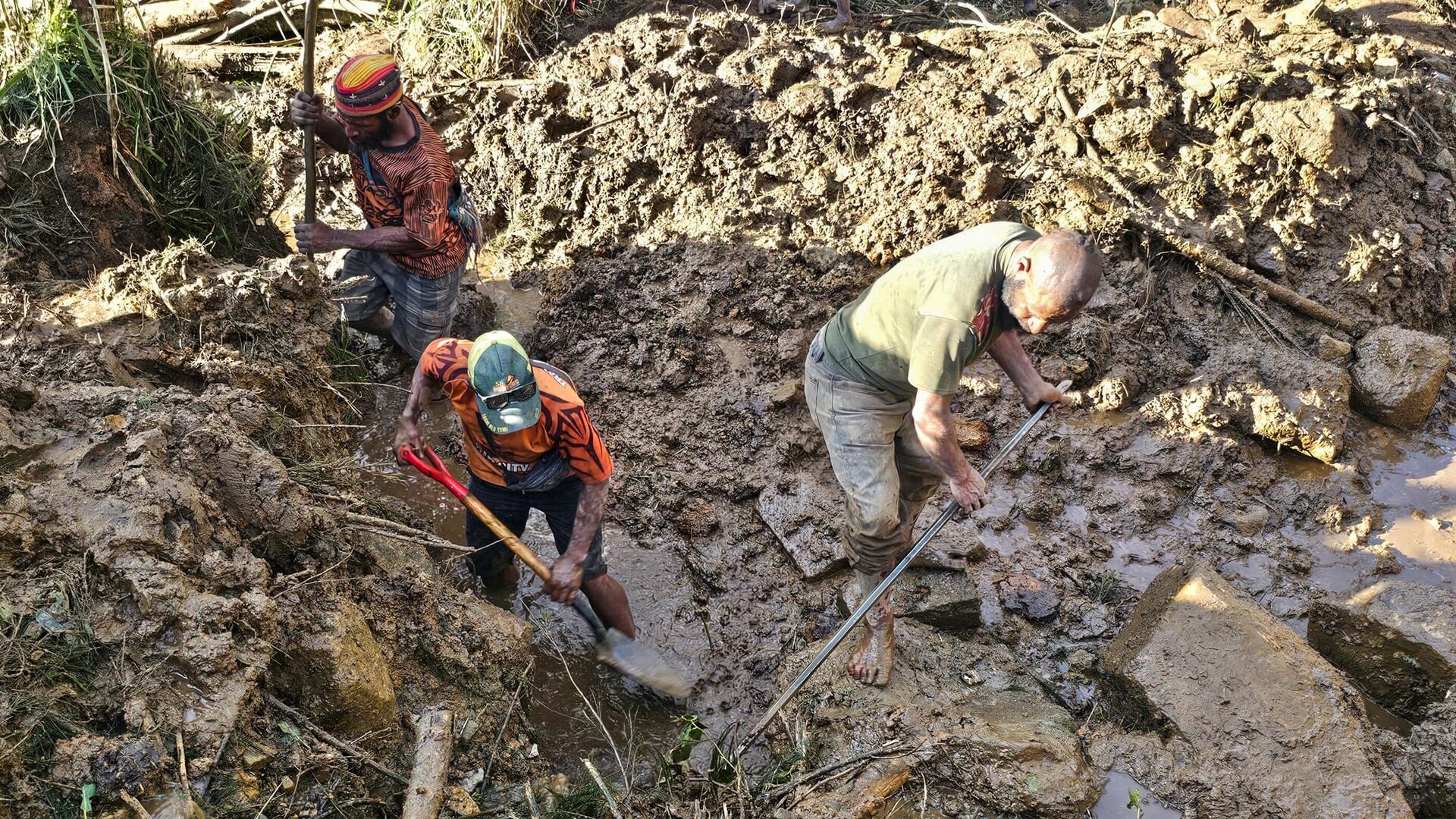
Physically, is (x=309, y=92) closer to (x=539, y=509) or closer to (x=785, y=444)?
(x=539, y=509)

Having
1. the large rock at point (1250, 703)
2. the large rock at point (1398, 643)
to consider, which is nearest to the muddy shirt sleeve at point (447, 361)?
the large rock at point (1250, 703)

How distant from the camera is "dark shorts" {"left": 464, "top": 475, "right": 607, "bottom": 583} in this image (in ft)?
12.5

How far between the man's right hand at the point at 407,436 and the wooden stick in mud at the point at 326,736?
3.57 ft

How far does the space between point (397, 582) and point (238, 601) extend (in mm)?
738

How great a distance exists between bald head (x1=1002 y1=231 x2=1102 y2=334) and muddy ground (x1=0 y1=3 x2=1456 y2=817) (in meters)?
1.50

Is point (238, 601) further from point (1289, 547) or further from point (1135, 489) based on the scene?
point (1289, 547)

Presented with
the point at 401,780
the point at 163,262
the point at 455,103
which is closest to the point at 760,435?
the point at 401,780

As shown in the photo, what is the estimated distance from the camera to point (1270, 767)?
11.2ft

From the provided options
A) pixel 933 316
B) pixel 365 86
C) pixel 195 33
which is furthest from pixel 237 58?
pixel 933 316

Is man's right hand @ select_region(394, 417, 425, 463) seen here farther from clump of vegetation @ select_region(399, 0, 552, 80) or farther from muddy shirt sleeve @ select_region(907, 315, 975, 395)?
Result: clump of vegetation @ select_region(399, 0, 552, 80)

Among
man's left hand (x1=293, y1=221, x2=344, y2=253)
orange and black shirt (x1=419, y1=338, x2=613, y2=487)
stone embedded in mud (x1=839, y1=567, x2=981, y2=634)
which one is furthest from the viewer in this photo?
man's left hand (x1=293, y1=221, x2=344, y2=253)

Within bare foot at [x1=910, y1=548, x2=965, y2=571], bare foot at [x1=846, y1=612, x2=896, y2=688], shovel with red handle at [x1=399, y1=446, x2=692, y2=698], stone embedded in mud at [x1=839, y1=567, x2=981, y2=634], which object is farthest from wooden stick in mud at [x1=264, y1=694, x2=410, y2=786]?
bare foot at [x1=910, y1=548, x2=965, y2=571]

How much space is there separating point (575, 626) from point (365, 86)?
8.48 ft

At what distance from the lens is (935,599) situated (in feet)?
13.7
